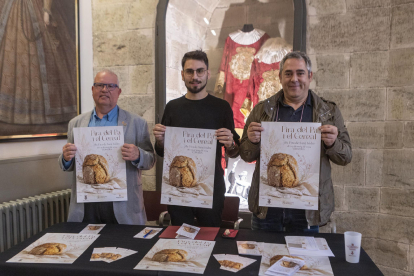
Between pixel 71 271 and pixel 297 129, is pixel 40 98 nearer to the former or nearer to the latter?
pixel 71 271

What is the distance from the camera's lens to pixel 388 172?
2.76 metres

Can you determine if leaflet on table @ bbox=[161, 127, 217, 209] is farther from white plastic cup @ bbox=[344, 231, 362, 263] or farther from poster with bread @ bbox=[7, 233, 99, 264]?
white plastic cup @ bbox=[344, 231, 362, 263]

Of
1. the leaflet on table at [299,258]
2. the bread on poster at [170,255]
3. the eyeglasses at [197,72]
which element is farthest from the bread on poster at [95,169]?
the leaflet on table at [299,258]

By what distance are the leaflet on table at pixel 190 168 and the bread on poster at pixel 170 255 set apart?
37 cm

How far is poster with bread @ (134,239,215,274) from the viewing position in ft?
4.42

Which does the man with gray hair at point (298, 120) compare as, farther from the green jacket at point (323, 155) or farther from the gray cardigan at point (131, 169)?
the gray cardigan at point (131, 169)

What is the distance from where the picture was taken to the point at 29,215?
2.64 metres

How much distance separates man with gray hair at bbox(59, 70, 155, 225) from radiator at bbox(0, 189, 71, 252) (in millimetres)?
820

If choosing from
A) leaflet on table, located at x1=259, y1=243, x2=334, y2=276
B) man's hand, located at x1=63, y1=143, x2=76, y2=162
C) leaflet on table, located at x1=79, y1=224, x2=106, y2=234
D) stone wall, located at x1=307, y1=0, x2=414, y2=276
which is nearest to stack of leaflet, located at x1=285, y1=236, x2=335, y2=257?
leaflet on table, located at x1=259, y1=243, x2=334, y2=276

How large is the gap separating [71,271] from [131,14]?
109 inches

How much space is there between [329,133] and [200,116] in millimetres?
829

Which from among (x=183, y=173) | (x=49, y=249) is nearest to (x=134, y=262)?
(x=49, y=249)

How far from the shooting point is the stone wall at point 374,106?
2678 millimetres

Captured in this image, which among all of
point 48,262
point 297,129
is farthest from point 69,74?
point 297,129
